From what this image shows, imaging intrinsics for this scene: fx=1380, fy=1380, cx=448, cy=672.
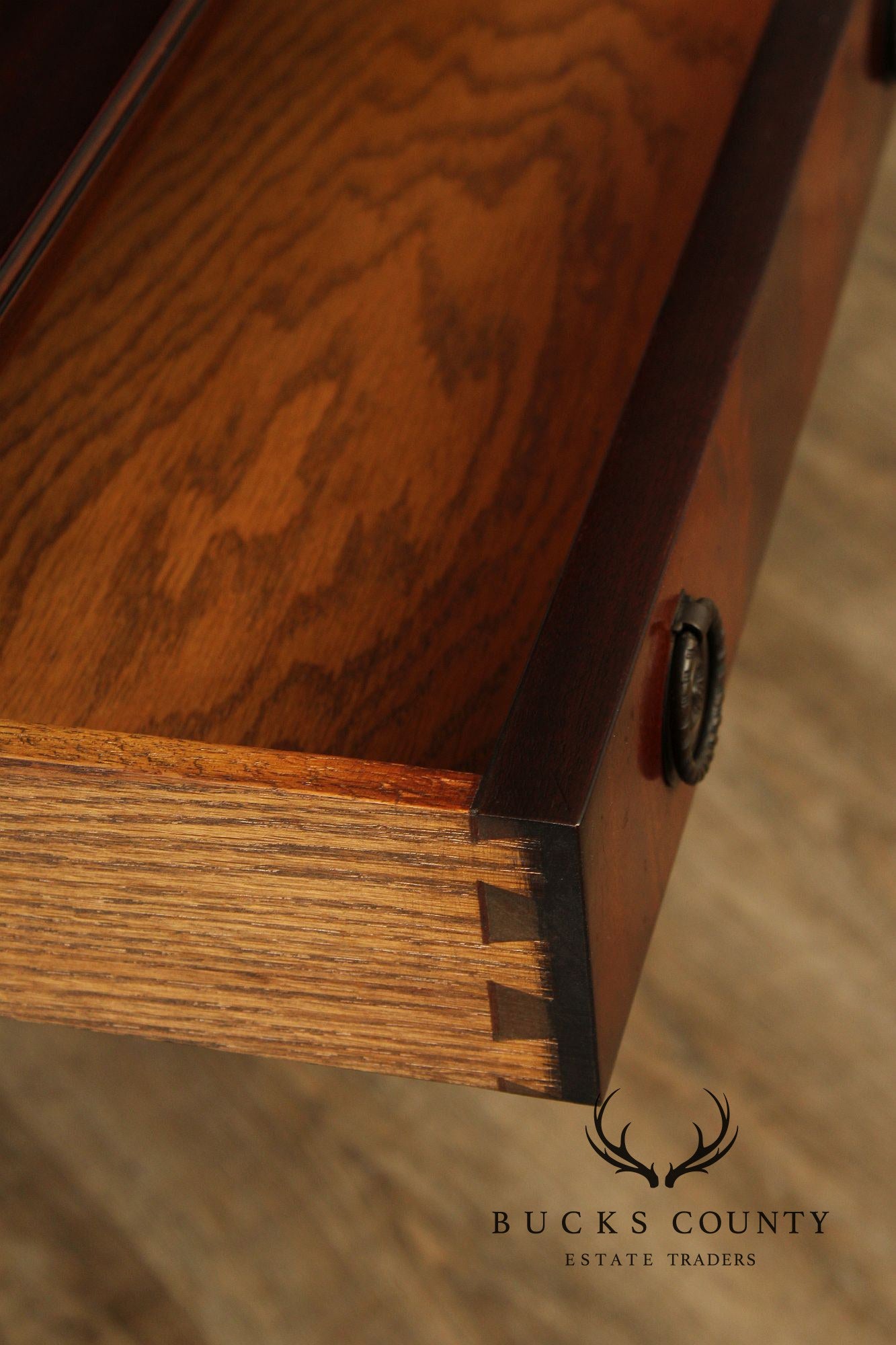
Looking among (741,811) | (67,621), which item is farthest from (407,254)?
(741,811)

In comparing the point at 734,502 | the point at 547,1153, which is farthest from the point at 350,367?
the point at 547,1153

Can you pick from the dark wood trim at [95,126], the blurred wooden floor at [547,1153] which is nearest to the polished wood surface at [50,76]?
the dark wood trim at [95,126]

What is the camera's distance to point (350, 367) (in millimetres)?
516

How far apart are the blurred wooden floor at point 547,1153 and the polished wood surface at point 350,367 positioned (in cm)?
42

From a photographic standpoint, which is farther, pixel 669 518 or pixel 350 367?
pixel 350 367

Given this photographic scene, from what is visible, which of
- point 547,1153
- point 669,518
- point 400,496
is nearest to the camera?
point 669,518

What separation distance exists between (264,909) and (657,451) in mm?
152

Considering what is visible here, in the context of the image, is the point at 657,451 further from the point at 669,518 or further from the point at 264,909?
the point at 264,909

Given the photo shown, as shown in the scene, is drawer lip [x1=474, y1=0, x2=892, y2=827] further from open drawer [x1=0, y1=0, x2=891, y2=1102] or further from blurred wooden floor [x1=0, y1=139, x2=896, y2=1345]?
blurred wooden floor [x1=0, y1=139, x2=896, y2=1345]

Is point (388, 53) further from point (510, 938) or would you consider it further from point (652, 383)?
point (510, 938)

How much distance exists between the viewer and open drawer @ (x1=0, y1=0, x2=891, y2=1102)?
318mm

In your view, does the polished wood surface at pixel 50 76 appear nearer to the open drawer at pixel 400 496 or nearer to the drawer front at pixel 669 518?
the open drawer at pixel 400 496

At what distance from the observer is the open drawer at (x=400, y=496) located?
0.32 m

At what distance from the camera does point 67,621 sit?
17.5 inches
